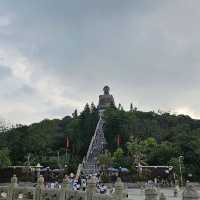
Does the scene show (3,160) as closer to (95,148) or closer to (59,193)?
(95,148)

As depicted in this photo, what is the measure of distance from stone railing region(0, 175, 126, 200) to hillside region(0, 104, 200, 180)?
4560 centimetres

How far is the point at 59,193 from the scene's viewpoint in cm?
2422

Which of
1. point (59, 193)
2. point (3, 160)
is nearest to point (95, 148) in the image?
point (3, 160)

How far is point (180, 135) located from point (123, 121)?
15545 millimetres

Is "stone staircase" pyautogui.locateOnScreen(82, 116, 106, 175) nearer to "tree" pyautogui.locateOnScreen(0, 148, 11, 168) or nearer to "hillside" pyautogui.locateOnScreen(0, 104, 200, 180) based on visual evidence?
"hillside" pyautogui.locateOnScreen(0, 104, 200, 180)

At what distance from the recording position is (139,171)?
6919 centimetres

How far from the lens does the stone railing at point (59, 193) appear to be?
19936mm

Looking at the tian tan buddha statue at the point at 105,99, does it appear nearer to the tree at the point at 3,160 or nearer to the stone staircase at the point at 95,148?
the stone staircase at the point at 95,148

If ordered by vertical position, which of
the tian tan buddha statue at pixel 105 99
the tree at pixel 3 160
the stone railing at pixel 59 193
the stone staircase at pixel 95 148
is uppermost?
the tian tan buddha statue at pixel 105 99

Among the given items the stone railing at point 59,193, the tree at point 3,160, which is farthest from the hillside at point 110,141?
the stone railing at point 59,193

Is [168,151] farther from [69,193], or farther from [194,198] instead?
[194,198]

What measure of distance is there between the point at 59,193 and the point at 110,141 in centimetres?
7236

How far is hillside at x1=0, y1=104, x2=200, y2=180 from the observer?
251 ft

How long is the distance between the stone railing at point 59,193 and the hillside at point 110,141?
45.6 meters
